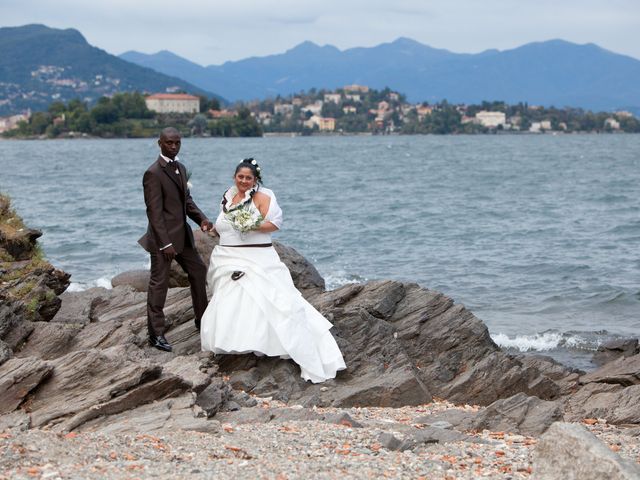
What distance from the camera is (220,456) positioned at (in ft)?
26.1

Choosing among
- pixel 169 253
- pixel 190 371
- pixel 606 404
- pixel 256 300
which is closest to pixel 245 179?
pixel 169 253

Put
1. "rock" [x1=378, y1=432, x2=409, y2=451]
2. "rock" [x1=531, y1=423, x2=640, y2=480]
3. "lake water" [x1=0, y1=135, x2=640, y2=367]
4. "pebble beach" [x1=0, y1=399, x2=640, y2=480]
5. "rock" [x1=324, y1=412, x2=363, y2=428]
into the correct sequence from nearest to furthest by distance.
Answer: "rock" [x1=531, y1=423, x2=640, y2=480]
"pebble beach" [x1=0, y1=399, x2=640, y2=480]
"rock" [x1=378, y1=432, x2=409, y2=451]
"rock" [x1=324, y1=412, x2=363, y2=428]
"lake water" [x1=0, y1=135, x2=640, y2=367]

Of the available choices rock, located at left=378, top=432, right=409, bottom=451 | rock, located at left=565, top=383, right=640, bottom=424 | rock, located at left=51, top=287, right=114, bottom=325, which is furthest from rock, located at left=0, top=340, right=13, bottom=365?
rock, located at left=565, top=383, right=640, bottom=424

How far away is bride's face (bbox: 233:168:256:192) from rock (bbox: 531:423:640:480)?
18.6 feet

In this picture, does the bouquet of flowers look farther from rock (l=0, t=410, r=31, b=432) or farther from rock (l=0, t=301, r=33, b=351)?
rock (l=0, t=410, r=31, b=432)

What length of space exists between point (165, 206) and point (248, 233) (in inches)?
40.3

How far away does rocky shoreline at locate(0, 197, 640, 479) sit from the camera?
7777 mm

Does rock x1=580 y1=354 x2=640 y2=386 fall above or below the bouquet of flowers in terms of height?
below

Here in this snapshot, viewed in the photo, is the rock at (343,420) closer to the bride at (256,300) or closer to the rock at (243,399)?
the rock at (243,399)

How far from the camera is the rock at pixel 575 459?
21.7ft

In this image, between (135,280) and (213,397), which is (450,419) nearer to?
(213,397)

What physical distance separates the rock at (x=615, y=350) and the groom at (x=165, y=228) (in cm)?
862

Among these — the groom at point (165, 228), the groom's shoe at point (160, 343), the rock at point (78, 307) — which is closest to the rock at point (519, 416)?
the groom's shoe at point (160, 343)

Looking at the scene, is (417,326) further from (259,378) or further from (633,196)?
(633,196)
